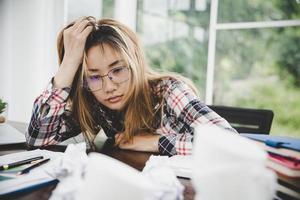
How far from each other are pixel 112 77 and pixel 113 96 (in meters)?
0.08

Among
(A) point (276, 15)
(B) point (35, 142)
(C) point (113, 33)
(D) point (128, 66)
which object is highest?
(A) point (276, 15)

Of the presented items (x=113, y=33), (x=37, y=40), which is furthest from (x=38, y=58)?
(x=113, y=33)

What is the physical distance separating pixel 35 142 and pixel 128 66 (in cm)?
45

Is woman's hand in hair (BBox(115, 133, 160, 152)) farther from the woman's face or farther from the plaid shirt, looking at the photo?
the woman's face

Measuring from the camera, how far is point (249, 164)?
293 millimetres

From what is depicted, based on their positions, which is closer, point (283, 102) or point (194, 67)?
point (283, 102)

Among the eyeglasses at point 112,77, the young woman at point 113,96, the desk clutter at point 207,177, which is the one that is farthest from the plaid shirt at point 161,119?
the desk clutter at point 207,177

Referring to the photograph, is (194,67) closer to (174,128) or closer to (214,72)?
(214,72)

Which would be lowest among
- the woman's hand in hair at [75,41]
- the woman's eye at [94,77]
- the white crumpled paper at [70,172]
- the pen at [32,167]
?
the pen at [32,167]

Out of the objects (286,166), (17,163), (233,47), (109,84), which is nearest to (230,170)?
(286,166)

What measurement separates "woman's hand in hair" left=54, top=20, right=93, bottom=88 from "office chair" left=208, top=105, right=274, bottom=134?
690mm

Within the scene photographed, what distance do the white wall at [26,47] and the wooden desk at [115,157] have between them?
1698mm

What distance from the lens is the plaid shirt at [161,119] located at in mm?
1005

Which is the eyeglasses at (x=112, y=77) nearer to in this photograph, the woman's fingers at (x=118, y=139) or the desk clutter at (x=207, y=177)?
the woman's fingers at (x=118, y=139)
